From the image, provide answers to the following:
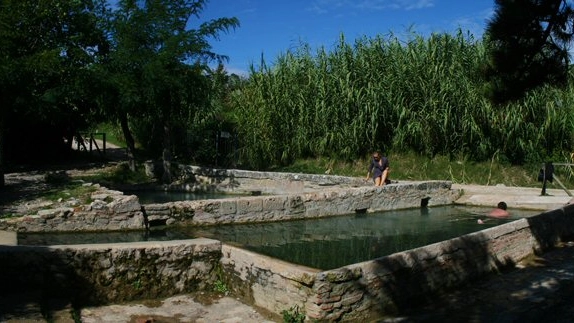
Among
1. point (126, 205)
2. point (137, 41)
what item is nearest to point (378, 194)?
point (126, 205)

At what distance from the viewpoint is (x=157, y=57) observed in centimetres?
1454

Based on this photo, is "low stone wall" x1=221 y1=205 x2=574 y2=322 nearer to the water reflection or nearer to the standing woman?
the water reflection

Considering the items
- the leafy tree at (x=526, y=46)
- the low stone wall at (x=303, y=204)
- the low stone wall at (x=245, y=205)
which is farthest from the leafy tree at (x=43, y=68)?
the leafy tree at (x=526, y=46)

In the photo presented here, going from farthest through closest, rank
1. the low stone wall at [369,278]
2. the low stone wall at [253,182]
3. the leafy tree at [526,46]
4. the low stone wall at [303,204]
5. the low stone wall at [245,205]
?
the low stone wall at [253,182], the low stone wall at [303,204], the low stone wall at [245,205], the low stone wall at [369,278], the leafy tree at [526,46]

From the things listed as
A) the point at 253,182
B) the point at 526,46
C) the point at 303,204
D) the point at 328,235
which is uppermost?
→ the point at 526,46

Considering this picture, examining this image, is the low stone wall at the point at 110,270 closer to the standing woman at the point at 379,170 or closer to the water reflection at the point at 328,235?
the water reflection at the point at 328,235

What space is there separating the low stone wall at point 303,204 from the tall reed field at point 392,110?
295cm

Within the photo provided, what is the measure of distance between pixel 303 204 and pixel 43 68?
6.53 meters

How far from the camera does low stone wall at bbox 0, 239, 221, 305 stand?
5.33 meters

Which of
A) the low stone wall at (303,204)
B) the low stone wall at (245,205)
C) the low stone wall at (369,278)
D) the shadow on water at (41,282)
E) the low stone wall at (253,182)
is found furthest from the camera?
the low stone wall at (253,182)

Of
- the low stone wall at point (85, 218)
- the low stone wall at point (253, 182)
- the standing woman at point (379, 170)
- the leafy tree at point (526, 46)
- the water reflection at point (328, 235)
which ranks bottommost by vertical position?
the water reflection at point (328, 235)

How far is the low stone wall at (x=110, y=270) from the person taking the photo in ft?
17.5

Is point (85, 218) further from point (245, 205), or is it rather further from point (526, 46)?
point (526, 46)

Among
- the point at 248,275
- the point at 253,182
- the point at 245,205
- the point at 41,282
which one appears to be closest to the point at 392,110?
the point at 253,182
